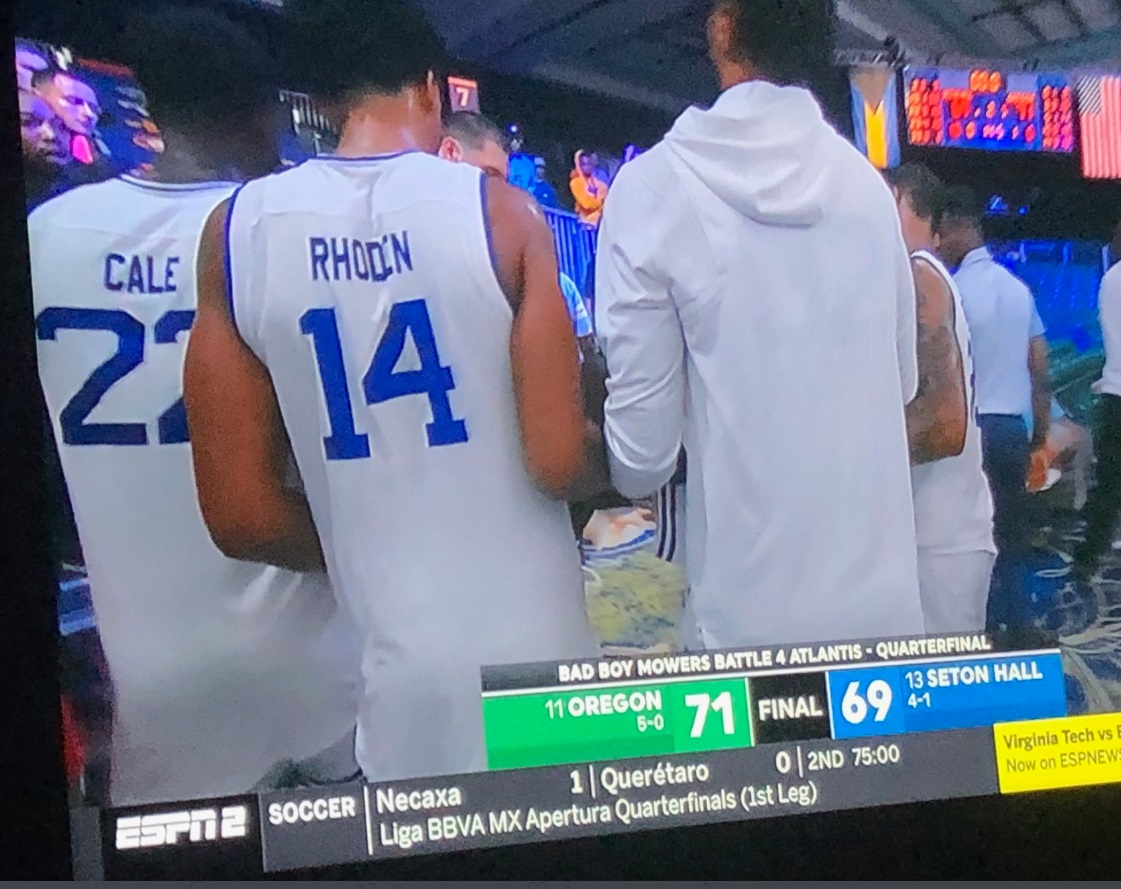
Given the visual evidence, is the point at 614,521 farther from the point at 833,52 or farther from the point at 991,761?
the point at 833,52

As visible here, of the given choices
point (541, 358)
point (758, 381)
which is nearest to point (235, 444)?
point (541, 358)

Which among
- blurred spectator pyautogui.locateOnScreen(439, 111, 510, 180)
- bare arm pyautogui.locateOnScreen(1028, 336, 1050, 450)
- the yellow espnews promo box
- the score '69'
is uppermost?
blurred spectator pyautogui.locateOnScreen(439, 111, 510, 180)

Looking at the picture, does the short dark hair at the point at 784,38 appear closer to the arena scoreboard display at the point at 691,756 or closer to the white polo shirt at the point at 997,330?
the white polo shirt at the point at 997,330

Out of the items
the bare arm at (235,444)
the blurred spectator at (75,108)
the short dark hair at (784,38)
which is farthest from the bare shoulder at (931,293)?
the blurred spectator at (75,108)

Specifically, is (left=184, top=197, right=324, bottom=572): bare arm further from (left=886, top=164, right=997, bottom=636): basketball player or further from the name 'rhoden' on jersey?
(left=886, top=164, right=997, bottom=636): basketball player

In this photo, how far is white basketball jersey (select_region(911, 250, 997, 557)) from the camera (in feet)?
4.86

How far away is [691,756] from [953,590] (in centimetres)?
38

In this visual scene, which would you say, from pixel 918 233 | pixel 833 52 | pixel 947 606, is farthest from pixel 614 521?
pixel 833 52

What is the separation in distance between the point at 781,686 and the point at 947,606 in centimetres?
23

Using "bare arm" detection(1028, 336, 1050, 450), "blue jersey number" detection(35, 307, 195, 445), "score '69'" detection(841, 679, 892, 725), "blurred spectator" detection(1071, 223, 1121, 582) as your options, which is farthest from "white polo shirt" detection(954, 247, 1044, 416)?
"blue jersey number" detection(35, 307, 195, 445)

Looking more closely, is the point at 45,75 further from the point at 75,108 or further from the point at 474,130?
the point at 474,130

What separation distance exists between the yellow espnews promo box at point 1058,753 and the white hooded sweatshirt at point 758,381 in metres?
0.18

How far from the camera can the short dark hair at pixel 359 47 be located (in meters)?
1.37

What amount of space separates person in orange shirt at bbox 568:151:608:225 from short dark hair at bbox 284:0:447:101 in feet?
0.62
